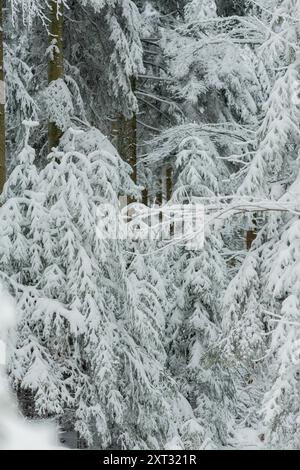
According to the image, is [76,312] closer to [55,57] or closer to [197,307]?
[197,307]

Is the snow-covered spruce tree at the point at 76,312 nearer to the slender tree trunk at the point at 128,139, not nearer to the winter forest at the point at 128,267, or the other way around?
the winter forest at the point at 128,267

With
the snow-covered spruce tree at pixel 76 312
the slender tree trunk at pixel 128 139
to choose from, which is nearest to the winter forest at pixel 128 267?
the snow-covered spruce tree at pixel 76 312

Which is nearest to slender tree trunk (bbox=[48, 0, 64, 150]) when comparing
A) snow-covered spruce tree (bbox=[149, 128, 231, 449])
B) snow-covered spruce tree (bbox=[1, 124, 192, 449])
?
snow-covered spruce tree (bbox=[1, 124, 192, 449])

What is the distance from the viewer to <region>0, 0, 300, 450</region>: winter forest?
6664 mm

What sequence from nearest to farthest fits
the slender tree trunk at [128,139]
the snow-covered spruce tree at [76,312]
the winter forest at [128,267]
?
the winter forest at [128,267] < the snow-covered spruce tree at [76,312] < the slender tree trunk at [128,139]

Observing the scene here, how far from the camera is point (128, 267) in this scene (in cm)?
Result: 920

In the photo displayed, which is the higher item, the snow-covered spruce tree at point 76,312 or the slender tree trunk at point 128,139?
the slender tree trunk at point 128,139

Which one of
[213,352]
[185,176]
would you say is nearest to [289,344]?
[213,352]

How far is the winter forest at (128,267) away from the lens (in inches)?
262

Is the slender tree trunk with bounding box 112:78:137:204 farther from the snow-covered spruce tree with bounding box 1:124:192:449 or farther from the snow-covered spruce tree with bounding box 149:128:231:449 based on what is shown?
the snow-covered spruce tree with bounding box 1:124:192:449

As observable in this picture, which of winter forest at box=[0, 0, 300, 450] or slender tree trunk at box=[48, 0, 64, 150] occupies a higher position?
slender tree trunk at box=[48, 0, 64, 150]

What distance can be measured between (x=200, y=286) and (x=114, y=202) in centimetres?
342

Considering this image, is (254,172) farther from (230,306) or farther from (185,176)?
(185,176)

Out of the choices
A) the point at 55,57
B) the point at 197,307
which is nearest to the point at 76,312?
the point at 197,307
